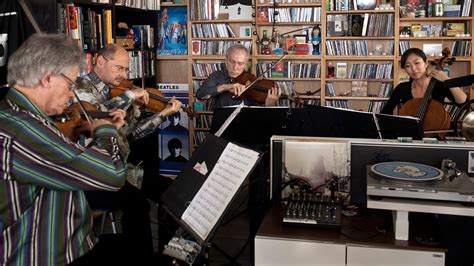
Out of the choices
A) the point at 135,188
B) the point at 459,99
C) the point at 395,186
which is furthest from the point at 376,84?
the point at 395,186

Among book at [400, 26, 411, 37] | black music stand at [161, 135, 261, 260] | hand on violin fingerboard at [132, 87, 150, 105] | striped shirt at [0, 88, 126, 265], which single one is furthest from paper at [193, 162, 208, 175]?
book at [400, 26, 411, 37]

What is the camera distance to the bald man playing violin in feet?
12.9

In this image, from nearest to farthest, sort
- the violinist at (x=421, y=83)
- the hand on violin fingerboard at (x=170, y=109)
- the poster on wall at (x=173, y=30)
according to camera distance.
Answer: the hand on violin fingerboard at (x=170, y=109), the violinist at (x=421, y=83), the poster on wall at (x=173, y=30)

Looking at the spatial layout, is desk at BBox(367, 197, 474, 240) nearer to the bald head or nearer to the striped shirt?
the striped shirt

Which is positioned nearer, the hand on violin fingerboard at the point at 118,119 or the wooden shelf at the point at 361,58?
the hand on violin fingerboard at the point at 118,119

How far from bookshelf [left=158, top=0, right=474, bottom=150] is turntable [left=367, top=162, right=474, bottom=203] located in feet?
11.0

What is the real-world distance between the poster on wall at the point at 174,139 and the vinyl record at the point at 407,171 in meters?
3.78

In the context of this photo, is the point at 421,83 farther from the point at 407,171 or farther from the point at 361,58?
the point at 407,171

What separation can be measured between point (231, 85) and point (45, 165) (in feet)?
8.54

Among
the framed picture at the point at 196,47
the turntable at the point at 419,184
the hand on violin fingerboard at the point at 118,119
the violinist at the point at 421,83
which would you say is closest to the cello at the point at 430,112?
the violinist at the point at 421,83

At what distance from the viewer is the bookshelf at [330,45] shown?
489cm

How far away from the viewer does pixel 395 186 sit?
63.1 inches

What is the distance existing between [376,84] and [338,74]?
16.1 inches

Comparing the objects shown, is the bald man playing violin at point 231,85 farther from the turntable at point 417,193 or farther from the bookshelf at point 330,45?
the turntable at point 417,193
